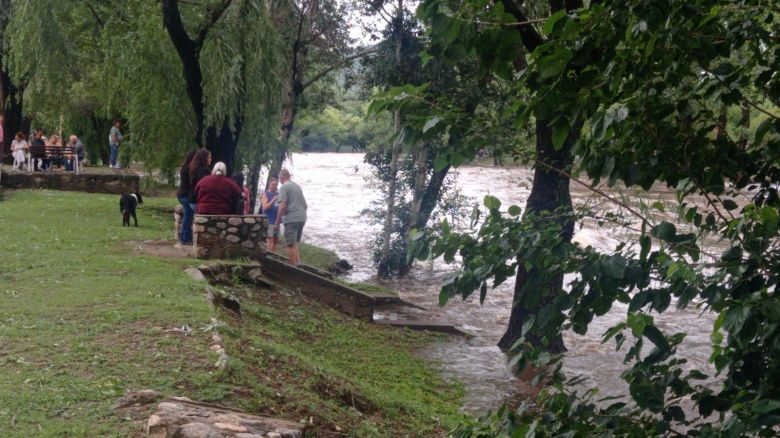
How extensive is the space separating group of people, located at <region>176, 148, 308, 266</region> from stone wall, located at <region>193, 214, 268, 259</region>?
0.27m

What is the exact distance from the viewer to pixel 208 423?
6059 millimetres

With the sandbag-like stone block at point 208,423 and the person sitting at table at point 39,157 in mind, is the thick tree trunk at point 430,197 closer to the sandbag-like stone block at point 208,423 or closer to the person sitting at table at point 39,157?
the person sitting at table at point 39,157

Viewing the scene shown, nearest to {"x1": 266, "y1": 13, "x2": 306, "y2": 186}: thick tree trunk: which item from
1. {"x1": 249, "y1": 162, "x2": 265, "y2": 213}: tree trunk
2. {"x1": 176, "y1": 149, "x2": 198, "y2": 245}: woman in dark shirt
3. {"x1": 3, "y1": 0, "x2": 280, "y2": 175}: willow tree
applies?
{"x1": 249, "y1": 162, "x2": 265, "y2": 213}: tree trunk

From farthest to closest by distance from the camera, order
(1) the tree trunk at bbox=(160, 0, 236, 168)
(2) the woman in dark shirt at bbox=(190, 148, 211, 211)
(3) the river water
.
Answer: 1. (1) the tree trunk at bbox=(160, 0, 236, 168)
2. (2) the woman in dark shirt at bbox=(190, 148, 211, 211)
3. (3) the river water

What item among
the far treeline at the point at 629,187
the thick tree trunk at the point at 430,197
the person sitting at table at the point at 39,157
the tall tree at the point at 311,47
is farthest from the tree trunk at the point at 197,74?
the far treeline at the point at 629,187

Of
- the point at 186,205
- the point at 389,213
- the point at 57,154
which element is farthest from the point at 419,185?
the point at 57,154

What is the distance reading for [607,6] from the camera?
3.87 m

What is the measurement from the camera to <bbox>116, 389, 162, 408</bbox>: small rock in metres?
6.58

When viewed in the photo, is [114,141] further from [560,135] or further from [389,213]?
[560,135]

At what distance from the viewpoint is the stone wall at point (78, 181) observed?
79.4 ft

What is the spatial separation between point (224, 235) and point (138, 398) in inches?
306

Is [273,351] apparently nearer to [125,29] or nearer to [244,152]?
[244,152]

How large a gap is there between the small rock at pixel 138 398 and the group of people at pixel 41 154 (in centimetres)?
2101

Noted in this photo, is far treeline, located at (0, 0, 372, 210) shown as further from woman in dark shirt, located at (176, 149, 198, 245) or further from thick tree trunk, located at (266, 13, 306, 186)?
woman in dark shirt, located at (176, 149, 198, 245)
